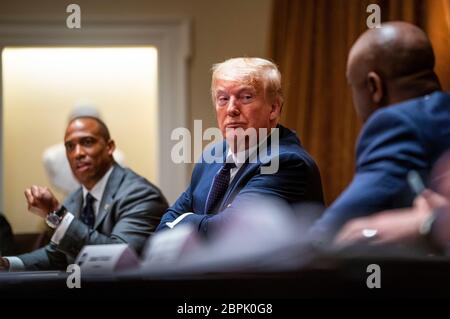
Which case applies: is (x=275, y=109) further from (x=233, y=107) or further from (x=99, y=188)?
(x=99, y=188)

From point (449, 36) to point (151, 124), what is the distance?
43 cm

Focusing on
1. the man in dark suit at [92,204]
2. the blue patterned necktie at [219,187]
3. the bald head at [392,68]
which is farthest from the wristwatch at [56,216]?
the bald head at [392,68]

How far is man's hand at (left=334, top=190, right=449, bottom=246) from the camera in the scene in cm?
106

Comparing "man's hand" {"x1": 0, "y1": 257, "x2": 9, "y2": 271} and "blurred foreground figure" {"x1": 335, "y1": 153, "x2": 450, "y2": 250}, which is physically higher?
"blurred foreground figure" {"x1": 335, "y1": 153, "x2": 450, "y2": 250}

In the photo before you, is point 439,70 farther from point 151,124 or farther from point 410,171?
point 151,124

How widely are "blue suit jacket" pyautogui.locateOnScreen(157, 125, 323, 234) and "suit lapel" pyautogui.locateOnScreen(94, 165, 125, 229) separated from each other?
0.28 feet

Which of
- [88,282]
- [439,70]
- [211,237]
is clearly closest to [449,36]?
[439,70]

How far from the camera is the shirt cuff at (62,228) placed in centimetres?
121

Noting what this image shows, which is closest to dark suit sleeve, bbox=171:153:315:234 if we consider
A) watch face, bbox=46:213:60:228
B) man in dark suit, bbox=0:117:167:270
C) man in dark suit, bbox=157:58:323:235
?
man in dark suit, bbox=157:58:323:235

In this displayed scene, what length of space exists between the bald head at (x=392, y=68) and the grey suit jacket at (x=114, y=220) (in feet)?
1.06

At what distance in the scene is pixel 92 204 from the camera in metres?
1.22

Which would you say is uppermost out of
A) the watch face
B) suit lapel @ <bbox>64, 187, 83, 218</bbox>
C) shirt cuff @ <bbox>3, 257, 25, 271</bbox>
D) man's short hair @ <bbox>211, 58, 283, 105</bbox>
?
man's short hair @ <bbox>211, 58, 283, 105</bbox>

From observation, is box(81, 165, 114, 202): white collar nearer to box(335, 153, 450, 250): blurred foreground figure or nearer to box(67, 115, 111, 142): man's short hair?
box(67, 115, 111, 142): man's short hair

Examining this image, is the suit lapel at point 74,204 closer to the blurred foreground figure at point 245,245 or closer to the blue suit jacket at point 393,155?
the blurred foreground figure at point 245,245
